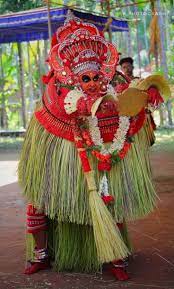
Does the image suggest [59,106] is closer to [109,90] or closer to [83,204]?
[109,90]

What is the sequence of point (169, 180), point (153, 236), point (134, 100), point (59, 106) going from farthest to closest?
point (169, 180), point (153, 236), point (59, 106), point (134, 100)

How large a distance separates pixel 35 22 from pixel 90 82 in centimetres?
826

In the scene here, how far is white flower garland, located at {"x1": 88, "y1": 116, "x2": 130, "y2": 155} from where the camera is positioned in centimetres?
311

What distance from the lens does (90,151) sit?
10.2ft

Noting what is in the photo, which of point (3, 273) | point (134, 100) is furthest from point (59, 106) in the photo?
point (3, 273)

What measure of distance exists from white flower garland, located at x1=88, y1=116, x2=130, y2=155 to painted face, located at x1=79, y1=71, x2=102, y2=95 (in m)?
0.15

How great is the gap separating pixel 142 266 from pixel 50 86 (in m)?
1.21

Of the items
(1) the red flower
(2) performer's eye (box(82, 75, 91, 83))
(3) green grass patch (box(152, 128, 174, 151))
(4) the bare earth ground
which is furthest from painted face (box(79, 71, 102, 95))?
(3) green grass patch (box(152, 128, 174, 151))

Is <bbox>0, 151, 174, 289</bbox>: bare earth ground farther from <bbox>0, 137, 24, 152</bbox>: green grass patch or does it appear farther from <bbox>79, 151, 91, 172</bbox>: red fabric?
<bbox>0, 137, 24, 152</bbox>: green grass patch

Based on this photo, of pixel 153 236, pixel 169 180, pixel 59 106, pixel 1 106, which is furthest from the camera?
pixel 1 106

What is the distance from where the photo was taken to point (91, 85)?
309cm

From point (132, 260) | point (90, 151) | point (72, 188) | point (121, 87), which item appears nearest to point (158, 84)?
point (121, 87)

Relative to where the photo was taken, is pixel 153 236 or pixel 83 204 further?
pixel 153 236

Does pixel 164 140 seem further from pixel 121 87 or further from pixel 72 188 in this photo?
pixel 72 188
